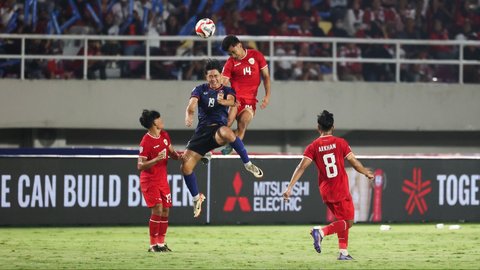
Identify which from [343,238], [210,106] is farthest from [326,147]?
[210,106]

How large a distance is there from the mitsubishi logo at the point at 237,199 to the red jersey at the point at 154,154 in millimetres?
6869

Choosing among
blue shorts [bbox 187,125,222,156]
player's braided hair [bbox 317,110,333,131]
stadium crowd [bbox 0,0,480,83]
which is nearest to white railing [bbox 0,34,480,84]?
stadium crowd [bbox 0,0,480,83]

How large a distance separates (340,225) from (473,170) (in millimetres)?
9729

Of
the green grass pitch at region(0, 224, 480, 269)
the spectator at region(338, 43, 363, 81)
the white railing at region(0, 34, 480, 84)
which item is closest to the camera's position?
the green grass pitch at region(0, 224, 480, 269)

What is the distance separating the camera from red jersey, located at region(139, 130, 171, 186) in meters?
16.8

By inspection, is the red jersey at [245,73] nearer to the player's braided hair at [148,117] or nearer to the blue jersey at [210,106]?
the blue jersey at [210,106]

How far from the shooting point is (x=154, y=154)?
661 inches

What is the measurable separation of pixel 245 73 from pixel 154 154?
7.01 ft

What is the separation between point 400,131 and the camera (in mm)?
29953

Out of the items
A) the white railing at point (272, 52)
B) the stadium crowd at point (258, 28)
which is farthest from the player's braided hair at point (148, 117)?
the stadium crowd at point (258, 28)

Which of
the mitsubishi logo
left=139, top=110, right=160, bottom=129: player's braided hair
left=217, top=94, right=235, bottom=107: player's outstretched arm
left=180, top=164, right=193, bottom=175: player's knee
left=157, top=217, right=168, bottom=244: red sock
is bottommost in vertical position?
the mitsubishi logo

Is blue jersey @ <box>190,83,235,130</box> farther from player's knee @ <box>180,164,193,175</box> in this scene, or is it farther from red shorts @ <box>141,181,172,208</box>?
red shorts @ <box>141,181,172,208</box>

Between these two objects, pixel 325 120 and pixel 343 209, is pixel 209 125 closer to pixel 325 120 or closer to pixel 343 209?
pixel 325 120

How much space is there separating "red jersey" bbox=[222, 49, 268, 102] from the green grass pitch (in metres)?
2.28
